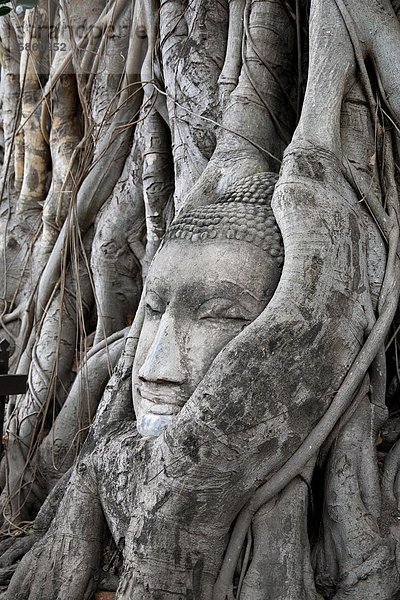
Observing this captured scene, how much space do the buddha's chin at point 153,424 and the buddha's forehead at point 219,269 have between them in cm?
34

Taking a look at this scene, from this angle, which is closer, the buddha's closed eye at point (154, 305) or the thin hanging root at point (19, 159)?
the buddha's closed eye at point (154, 305)

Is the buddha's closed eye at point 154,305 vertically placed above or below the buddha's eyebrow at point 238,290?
below

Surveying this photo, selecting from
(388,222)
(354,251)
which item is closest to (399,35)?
(388,222)

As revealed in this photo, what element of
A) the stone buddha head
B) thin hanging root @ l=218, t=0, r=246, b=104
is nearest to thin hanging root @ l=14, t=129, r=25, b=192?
thin hanging root @ l=218, t=0, r=246, b=104

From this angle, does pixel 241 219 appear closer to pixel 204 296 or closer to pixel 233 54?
pixel 204 296

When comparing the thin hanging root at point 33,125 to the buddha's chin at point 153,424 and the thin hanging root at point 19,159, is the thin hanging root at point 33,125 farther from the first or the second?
the buddha's chin at point 153,424

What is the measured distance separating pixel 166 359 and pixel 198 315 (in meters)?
0.15

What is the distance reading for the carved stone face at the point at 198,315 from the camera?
209 cm

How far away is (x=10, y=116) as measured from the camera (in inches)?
171

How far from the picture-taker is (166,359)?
83.0 inches

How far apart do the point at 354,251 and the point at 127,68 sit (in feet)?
6.03

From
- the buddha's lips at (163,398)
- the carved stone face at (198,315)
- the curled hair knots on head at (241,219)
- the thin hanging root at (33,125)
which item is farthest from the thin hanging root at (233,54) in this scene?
the thin hanging root at (33,125)

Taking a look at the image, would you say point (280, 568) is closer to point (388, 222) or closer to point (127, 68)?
point (388, 222)

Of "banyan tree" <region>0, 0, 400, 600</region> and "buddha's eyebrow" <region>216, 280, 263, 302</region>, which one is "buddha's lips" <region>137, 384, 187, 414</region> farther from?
"buddha's eyebrow" <region>216, 280, 263, 302</region>
